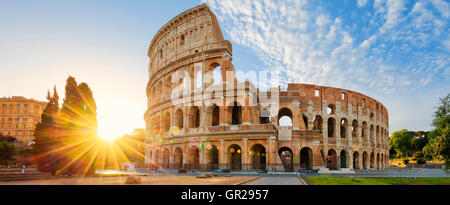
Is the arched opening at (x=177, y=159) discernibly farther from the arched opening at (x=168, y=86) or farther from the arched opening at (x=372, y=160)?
the arched opening at (x=372, y=160)

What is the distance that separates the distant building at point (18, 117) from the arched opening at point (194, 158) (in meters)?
70.6

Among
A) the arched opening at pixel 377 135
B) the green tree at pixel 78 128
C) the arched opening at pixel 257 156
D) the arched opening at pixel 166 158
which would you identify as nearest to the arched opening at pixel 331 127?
the arched opening at pixel 377 135

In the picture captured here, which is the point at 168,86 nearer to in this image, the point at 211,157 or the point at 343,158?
the point at 211,157

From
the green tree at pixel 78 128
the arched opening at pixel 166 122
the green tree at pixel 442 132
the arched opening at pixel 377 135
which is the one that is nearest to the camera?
the green tree at pixel 442 132

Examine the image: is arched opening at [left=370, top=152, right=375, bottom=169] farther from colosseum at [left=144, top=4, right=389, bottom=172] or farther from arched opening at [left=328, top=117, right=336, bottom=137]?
arched opening at [left=328, top=117, right=336, bottom=137]

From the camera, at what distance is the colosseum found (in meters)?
34.3

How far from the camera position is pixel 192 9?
4047 cm

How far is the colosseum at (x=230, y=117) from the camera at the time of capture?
34.3m

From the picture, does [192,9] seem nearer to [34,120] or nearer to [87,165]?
[87,165]

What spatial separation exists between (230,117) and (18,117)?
79301 mm
